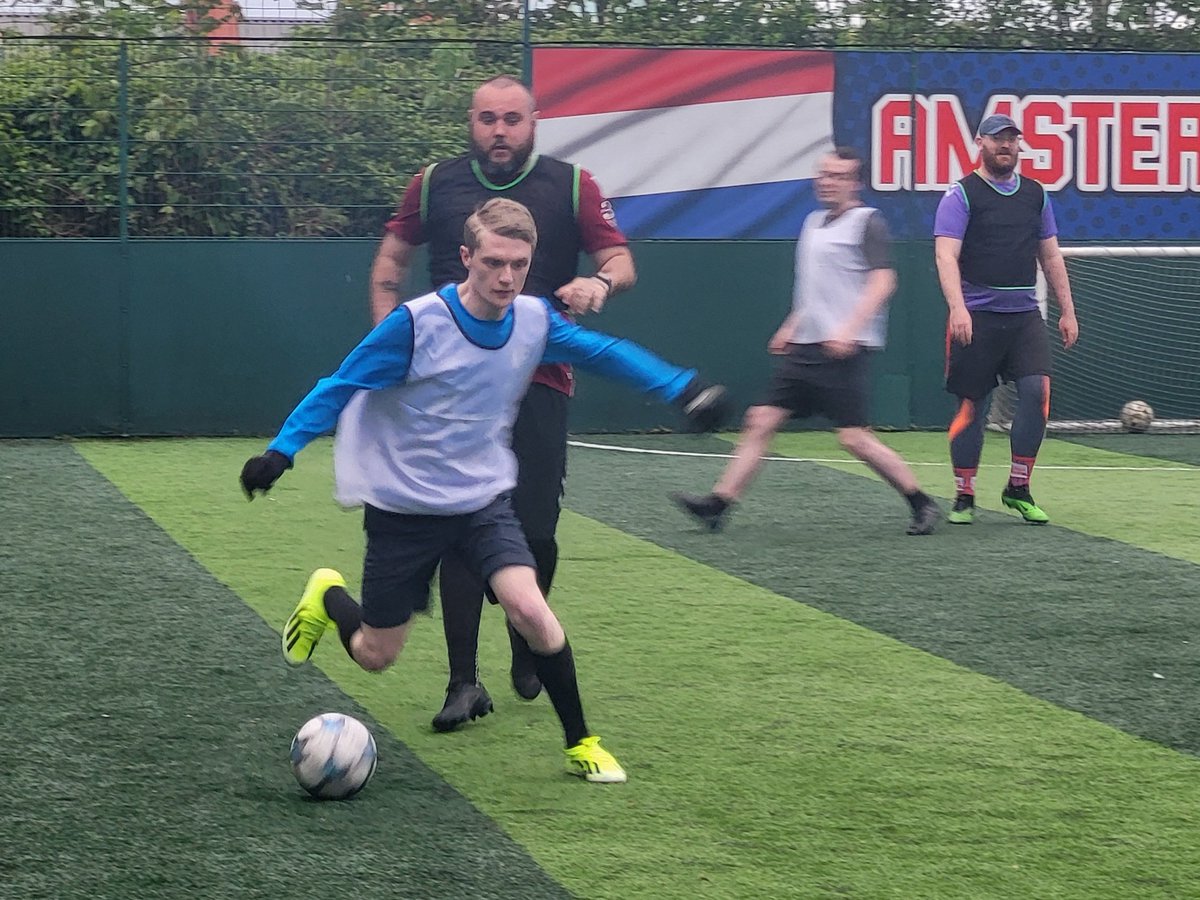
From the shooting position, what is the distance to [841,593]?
7.89 meters

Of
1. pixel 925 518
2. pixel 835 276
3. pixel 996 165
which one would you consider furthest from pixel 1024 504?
pixel 996 165

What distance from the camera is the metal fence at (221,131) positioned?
46.3 feet

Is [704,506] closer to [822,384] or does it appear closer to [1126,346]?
[822,384]

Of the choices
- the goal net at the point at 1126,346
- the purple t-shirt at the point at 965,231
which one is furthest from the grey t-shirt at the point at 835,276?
the goal net at the point at 1126,346

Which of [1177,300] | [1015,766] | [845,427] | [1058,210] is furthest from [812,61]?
[1015,766]

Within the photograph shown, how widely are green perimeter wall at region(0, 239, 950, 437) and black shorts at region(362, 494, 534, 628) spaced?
29.8 feet

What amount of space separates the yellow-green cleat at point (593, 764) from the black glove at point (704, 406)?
890 mm

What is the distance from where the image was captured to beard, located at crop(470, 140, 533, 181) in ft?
19.1

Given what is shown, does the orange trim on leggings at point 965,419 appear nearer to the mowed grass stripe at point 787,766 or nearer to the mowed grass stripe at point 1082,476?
the mowed grass stripe at point 1082,476

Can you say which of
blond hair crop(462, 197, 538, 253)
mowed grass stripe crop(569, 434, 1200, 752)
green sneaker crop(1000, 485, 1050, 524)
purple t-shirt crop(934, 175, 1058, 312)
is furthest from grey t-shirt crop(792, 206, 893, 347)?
blond hair crop(462, 197, 538, 253)

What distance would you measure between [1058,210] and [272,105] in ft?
20.1

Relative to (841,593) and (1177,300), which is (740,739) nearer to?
(841,593)

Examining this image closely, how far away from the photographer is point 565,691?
506cm

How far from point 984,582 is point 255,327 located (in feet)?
25.0
